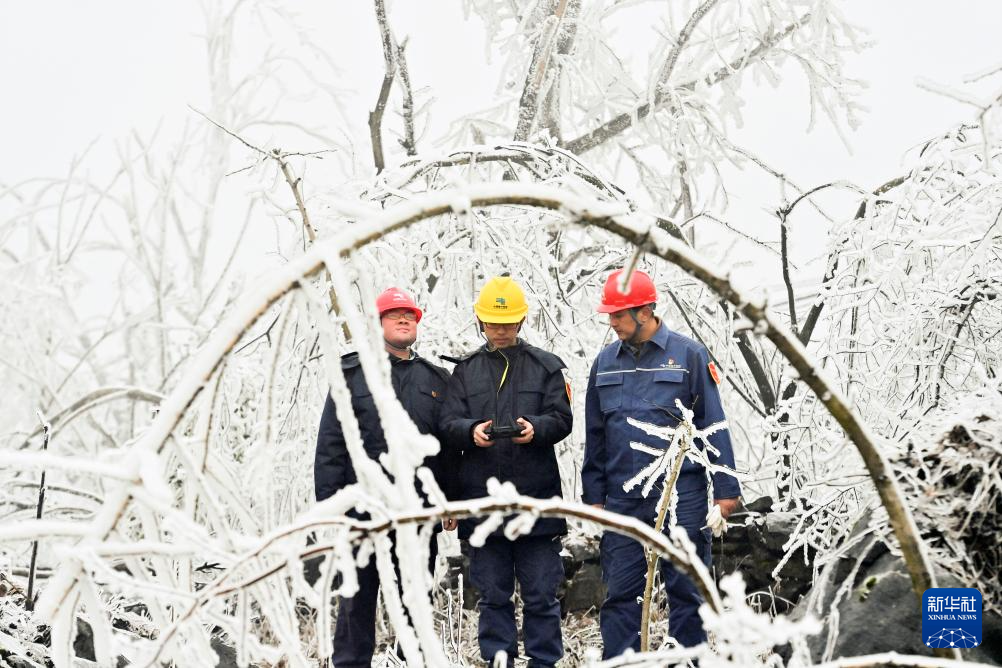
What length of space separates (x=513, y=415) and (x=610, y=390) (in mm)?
448

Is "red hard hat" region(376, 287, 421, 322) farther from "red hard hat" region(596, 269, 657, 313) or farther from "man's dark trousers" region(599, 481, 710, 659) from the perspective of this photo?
"man's dark trousers" region(599, 481, 710, 659)

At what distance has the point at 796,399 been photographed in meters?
4.20

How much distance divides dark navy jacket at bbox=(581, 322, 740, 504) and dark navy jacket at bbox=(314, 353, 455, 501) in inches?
28.6

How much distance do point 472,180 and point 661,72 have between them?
2185 millimetres

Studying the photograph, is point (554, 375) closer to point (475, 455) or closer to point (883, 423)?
point (475, 455)

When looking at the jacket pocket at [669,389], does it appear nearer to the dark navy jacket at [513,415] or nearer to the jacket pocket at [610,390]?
the jacket pocket at [610,390]

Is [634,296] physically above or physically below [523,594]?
above

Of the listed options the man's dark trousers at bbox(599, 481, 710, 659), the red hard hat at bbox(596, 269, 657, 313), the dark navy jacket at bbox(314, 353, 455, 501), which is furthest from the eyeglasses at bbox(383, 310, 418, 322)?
the man's dark trousers at bbox(599, 481, 710, 659)

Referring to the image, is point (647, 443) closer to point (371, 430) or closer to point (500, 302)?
point (500, 302)

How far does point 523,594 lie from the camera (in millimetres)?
3971

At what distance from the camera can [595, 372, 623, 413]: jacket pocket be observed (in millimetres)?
3980

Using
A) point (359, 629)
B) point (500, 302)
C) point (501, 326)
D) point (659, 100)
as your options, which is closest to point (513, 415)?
point (501, 326)

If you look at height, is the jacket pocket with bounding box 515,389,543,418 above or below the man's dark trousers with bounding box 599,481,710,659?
above

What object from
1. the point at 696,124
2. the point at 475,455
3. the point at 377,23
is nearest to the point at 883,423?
the point at 475,455
